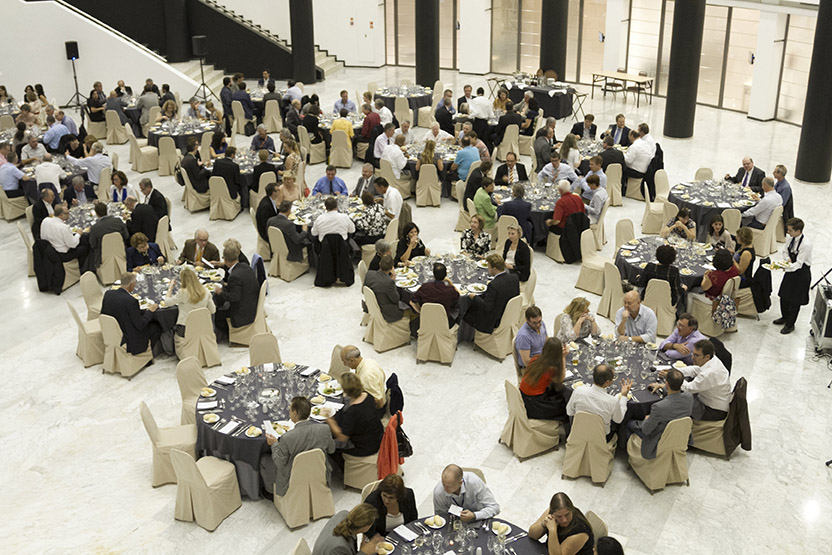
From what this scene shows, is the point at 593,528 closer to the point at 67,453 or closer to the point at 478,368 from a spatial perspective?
the point at 478,368

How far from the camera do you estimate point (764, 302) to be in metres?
10.3

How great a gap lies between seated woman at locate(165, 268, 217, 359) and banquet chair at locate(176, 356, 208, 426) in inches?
51.9

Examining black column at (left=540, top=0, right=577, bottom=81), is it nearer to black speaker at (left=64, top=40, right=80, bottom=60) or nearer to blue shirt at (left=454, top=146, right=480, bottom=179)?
blue shirt at (left=454, top=146, right=480, bottom=179)

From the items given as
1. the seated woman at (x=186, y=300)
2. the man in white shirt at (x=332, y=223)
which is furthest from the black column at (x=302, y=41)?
the seated woman at (x=186, y=300)

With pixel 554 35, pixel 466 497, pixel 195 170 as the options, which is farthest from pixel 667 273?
pixel 554 35

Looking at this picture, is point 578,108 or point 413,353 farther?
point 578,108

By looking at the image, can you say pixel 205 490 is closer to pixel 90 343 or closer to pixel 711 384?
pixel 90 343

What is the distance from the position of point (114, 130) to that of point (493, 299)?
39.1 ft

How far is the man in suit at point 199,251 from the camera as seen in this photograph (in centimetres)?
1024

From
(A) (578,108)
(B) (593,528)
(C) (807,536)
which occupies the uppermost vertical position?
(A) (578,108)

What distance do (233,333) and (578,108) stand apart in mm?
13030

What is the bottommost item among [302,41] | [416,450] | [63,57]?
[416,450]

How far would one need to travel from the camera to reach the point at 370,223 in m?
11.6

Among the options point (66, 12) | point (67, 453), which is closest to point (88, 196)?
point (67, 453)
